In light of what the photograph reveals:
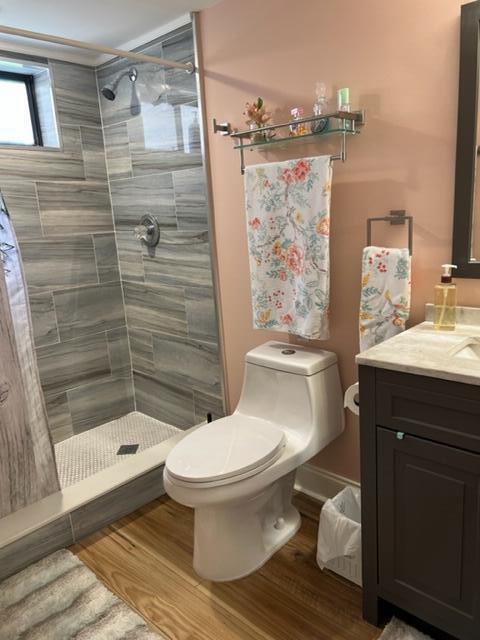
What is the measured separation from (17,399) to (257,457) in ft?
3.14

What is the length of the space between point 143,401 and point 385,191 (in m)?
2.06

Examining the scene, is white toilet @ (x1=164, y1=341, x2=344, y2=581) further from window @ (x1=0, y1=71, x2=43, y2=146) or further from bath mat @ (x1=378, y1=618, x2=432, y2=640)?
window @ (x1=0, y1=71, x2=43, y2=146)

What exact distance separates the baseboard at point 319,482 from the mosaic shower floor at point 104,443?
3.00ft

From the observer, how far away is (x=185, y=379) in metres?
2.78

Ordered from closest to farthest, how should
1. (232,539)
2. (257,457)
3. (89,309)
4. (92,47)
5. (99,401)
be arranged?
(257,457), (232,539), (92,47), (89,309), (99,401)

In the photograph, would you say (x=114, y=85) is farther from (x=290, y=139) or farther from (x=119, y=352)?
(x=119, y=352)

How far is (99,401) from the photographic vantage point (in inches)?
119

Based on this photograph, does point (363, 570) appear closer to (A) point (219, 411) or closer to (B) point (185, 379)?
(A) point (219, 411)

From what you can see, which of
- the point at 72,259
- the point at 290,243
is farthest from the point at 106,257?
the point at 290,243

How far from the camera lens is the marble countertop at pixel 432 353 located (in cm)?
123

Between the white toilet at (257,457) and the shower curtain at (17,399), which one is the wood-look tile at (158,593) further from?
the shower curtain at (17,399)

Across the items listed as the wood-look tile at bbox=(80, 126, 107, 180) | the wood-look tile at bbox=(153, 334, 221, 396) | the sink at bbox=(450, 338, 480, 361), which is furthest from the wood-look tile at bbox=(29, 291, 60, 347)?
the sink at bbox=(450, 338, 480, 361)

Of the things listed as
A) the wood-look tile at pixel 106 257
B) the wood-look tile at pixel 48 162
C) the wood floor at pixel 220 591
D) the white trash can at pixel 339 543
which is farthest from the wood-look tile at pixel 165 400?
the wood-look tile at pixel 48 162

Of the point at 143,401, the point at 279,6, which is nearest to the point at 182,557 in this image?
the point at 143,401
